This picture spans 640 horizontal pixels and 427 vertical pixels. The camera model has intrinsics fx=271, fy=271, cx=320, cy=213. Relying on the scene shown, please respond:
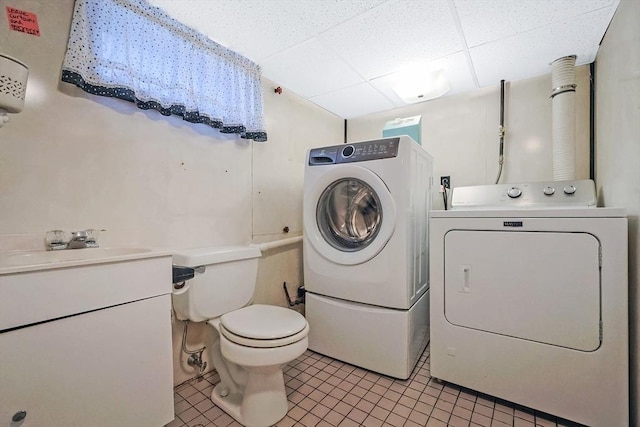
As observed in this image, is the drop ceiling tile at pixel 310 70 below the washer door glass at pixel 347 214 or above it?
above

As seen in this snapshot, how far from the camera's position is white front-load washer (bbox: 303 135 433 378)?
152 centimetres

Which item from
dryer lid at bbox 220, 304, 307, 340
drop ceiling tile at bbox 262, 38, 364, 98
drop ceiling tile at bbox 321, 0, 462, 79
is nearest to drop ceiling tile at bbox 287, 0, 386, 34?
drop ceiling tile at bbox 321, 0, 462, 79

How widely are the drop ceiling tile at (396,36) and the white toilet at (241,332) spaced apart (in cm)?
138

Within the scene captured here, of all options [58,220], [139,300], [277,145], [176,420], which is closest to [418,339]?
[176,420]

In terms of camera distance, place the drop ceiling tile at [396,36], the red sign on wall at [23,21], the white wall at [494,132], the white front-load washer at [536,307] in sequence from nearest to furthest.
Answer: the red sign on wall at [23,21]
the white front-load washer at [536,307]
the drop ceiling tile at [396,36]
the white wall at [494,132]

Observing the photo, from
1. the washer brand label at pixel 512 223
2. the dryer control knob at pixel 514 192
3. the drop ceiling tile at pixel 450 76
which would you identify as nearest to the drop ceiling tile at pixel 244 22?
the drop ceiling tile at pixel 450 76

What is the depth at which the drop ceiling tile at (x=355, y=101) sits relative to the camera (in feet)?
7.50

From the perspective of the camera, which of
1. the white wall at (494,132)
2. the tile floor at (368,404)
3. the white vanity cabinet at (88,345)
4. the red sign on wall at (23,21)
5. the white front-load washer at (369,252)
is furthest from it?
the white wall at (494,132)

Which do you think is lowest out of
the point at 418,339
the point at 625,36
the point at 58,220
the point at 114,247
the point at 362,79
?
the point at 418,339

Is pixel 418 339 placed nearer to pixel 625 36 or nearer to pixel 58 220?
pixel 625 36

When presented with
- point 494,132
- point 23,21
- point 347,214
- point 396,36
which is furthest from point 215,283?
point 494,132

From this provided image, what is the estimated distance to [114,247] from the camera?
1.23 meters

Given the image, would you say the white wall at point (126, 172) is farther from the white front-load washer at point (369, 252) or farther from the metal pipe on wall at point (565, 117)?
the metal pipe on wall at point (565, 117)

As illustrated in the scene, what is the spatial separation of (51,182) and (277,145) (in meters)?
1.35
